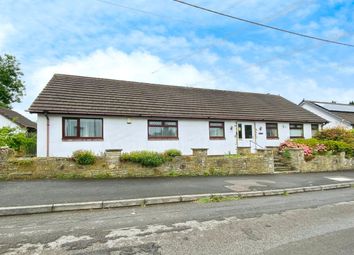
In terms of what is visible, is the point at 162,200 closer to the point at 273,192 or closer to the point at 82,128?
the point at 273,192

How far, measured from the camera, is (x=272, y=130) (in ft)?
76.2

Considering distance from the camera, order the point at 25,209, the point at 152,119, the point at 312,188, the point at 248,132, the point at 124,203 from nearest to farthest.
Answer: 1. the point at 25,209
2. the point at 124,203
3. the point at 312,188
4. the point at 152,119
5. the point at 248,132

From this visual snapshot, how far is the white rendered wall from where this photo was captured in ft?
51.0

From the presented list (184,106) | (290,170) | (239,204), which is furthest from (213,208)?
(184,106)

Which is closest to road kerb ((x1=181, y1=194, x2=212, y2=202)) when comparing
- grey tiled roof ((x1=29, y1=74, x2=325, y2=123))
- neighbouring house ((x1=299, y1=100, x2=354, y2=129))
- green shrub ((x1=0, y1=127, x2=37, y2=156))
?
grey tiled roof ((x1=29, y1=74, x2=325, y2=123))

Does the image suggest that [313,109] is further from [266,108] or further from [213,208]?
[213,208]

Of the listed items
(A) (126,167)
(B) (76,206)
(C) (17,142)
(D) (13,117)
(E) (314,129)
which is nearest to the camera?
(B) (76,206)

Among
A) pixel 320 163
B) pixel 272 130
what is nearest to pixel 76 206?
pixel 320 163

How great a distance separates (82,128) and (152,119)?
4.64 meters

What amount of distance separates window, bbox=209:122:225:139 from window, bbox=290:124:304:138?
7.46 m

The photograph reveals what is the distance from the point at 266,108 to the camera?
24875 mm

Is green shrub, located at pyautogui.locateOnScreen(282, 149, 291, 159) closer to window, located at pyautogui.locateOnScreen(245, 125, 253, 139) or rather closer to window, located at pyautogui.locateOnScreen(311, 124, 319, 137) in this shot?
window, located at pyautogui.locateOnScreen(245, 125, 253, 139)

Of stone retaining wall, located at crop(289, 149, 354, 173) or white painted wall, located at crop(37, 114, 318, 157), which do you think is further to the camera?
stone retaining wall, located at crop(289, 149, 354, 173)

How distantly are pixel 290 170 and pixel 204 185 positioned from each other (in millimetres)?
8593
